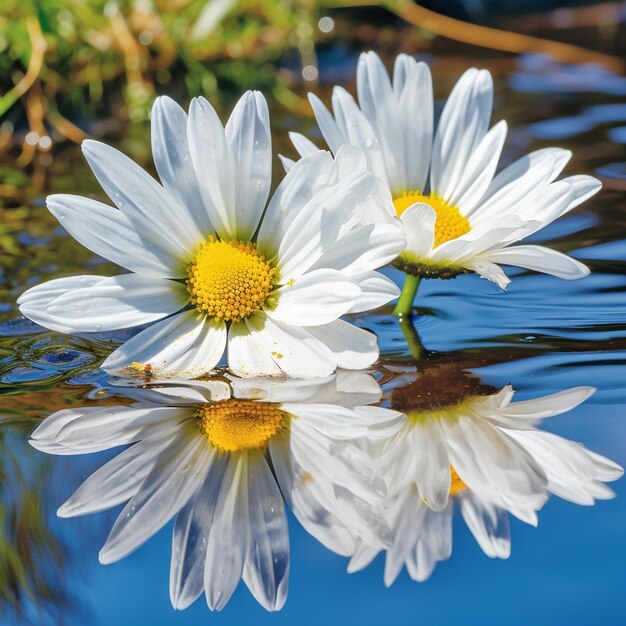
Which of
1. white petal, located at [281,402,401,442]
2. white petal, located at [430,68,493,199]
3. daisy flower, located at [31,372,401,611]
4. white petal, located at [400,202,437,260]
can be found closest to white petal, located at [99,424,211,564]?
daisy flower, located at [31,372,401,611]

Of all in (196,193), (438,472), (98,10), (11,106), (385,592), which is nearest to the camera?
(385,592)

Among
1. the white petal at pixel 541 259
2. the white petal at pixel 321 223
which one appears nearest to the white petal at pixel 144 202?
the white petal at pixel 321 223

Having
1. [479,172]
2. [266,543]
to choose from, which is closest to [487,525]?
[266,543]

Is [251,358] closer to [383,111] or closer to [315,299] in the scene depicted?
[315,299]

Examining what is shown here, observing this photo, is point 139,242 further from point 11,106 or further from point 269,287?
point 11,106

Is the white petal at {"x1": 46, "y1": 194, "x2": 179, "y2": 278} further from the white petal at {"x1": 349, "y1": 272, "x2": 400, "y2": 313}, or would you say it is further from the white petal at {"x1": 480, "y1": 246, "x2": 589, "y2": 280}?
the white petal at {"x1": 480, "y1": 246, "x2": 589, "y2": 280}

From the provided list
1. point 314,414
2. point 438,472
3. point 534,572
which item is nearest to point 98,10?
point 314,414

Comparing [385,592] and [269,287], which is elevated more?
[269,287]
